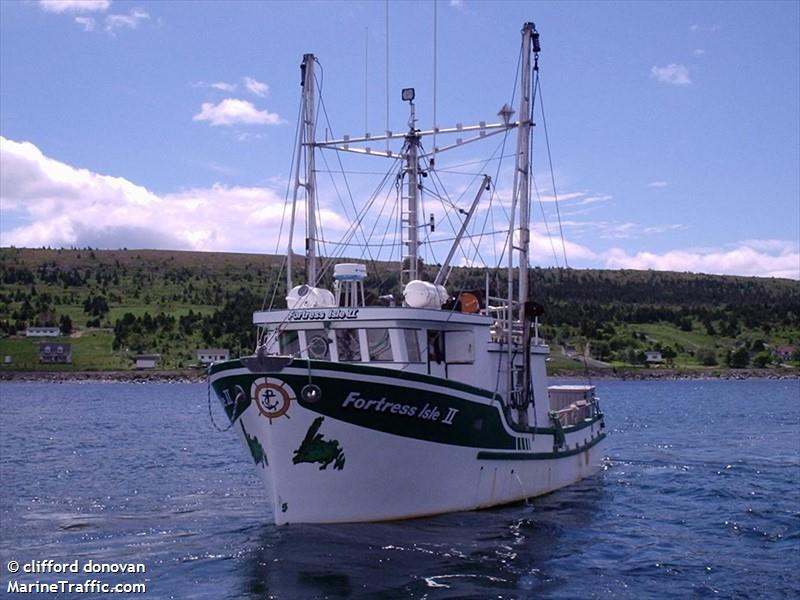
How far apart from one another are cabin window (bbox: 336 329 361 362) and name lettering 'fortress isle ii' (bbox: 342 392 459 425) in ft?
8.14

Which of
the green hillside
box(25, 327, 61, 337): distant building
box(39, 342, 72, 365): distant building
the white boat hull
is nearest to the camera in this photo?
the white boat hull

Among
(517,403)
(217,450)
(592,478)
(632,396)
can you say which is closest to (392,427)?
(517,403)

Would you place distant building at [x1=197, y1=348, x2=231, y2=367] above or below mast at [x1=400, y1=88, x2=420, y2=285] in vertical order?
below

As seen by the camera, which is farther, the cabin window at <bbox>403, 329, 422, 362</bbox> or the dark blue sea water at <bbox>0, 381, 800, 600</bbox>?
the cabin window at <bbox>403, 329, 422, 362</bbox>

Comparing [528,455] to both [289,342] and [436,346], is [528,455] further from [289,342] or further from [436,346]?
[289,342]

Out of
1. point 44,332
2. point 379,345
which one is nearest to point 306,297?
point 379,345

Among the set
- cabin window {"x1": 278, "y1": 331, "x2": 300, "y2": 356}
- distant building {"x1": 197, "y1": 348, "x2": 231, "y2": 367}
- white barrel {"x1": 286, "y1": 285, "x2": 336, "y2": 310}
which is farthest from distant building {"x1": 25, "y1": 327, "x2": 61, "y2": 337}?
cabin window {"x1": 278, "y1": 331, "x2": 300, "y2": 356}

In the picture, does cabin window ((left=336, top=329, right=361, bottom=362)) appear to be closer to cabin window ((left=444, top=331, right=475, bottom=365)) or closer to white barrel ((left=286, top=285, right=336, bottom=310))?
white barrel ((left=286, top=285, right=336, bottom=310))

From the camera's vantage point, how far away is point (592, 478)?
33.4m

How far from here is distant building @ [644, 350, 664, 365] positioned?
6383 inches

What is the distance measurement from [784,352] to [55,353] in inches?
5151

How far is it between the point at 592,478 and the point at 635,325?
6011 inches

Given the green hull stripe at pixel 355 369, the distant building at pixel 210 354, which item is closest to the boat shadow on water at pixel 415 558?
the green hull stripe at pixel 355 369

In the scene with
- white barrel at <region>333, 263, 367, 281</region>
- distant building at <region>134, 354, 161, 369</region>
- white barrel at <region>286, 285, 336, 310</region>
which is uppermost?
white barrel at <region>333, 263, 367, 281</region>
